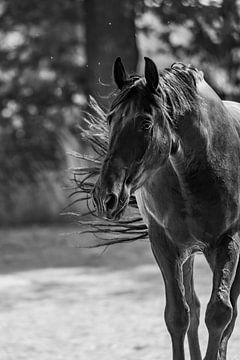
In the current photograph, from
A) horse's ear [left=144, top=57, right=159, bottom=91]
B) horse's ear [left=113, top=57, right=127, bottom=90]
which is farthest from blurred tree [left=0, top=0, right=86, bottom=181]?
horse's ear [left=144, top=57, right=159, bottom=91]

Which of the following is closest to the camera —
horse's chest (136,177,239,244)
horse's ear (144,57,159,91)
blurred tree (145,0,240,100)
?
horse's ear (144,57,159,91)

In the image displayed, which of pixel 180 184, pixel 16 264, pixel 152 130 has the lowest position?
pixel 16 264

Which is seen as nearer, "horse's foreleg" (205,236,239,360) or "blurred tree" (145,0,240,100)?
"horse's foreleg" (205,236,239,360)

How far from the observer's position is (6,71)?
51.1ft

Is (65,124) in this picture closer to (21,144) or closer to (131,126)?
(21,144)

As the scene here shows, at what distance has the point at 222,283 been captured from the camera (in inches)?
148

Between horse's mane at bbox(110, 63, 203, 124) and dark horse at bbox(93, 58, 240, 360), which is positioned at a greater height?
horse's mane at bbox(110, 63, 203, 124)

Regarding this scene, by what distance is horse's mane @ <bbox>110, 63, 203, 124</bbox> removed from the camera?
3320 mm

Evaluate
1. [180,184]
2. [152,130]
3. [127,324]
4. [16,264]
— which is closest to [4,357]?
[127,324]

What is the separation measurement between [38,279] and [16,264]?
1.51 meters

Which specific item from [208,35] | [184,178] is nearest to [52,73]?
[208,35]

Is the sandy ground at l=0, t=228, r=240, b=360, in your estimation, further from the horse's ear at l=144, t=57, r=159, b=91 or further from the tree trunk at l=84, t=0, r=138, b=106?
the tree trunk at l=84, t=0, r=138, b=106

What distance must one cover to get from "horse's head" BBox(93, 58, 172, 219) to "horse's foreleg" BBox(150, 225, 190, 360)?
24.6 inches

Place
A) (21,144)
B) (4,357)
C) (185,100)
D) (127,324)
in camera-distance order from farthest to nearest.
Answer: (21,144) → (127,324) → (4,357) → (185,100)
